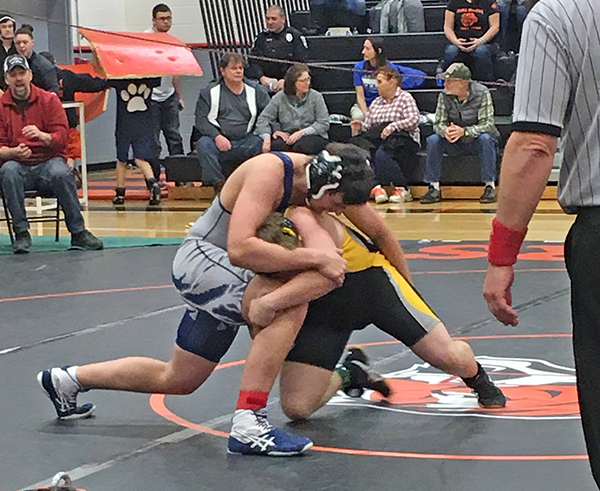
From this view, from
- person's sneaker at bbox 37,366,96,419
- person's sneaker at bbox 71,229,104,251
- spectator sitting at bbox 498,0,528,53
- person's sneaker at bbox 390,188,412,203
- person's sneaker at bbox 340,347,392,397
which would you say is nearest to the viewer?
person's sneaker at bbox 37,366,96,419

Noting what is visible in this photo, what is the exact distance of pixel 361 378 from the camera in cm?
383

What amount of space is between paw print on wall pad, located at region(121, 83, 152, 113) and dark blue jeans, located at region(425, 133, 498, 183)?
2.79 m

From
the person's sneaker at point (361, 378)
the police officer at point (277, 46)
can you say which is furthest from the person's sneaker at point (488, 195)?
the person's sneaker at point (361, 378)

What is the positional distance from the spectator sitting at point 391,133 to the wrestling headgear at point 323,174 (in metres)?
6.60

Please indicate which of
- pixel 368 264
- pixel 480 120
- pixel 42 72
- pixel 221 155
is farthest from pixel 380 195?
pixel 368 264

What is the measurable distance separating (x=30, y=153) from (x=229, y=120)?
8.92ft

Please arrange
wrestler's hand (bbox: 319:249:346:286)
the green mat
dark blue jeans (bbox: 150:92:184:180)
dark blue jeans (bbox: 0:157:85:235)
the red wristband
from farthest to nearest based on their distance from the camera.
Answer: dark blue jeans (bbox: 150:92:184:180) < the green mat < dark blue jeans (bbox: 0:157:85:235) < wrestler's hand (bbox: 319:249:346:286) < the red wristband

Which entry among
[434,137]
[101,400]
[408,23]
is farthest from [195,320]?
[408,23]

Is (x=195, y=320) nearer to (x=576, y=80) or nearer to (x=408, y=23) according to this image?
(x=576, y=80)

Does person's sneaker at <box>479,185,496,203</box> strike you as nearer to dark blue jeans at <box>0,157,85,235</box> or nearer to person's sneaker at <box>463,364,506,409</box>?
dark blue jeans at <box>0,157,85,235</box>

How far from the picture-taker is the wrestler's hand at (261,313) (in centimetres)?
326

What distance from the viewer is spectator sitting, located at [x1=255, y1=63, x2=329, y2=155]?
32.7 feet

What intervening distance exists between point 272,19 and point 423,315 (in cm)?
793

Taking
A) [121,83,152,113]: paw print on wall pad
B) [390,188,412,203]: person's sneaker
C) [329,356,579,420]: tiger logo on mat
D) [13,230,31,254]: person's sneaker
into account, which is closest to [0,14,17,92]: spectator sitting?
[121,83,152,113]: paw print on wall pad
